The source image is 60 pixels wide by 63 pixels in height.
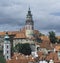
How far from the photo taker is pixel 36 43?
122312mm

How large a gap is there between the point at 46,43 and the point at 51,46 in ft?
20.3

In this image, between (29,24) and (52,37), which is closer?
(52,37)

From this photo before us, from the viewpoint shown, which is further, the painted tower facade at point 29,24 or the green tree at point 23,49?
the painted tower facade at point 29,24

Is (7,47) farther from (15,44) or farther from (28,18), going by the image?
(28,18)

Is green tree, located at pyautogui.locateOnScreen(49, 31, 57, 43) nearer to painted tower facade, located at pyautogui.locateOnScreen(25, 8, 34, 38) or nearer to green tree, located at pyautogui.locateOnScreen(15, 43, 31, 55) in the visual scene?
painted tower facade, located at pyautogui.locateOnScreen(25, 8, 34, 38)

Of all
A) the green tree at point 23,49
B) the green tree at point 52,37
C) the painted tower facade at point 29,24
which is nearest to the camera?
the green tree at point 23,49

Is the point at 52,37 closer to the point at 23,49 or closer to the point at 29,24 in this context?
the point at 29,24

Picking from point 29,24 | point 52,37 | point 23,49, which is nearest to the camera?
point 23,49

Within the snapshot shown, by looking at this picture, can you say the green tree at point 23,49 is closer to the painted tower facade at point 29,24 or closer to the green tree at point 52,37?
the green tree at point 52,37

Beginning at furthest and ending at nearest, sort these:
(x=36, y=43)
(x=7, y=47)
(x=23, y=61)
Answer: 1. (x=36, y=43)
2. (x=7, y=47)
3. (x=23, y=61)

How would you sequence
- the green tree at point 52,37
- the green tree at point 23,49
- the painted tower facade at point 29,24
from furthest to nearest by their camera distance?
the painted tower facade at point 29,24
the green tree at point 52,37
the green tree at point 23,49

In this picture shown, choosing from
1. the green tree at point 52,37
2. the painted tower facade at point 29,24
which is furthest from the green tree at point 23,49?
the painted tower facade at point 29,24

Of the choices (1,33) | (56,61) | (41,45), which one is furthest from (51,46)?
(56,61)

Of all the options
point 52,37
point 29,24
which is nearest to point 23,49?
point 52,37
